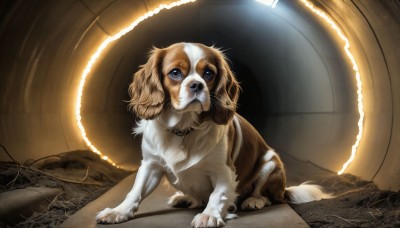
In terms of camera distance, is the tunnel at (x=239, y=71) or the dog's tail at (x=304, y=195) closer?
the tunnel at (x=239, y=71)

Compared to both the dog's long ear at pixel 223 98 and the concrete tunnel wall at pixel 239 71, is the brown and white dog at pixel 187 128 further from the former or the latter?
the concrete tunnel wall at pixel 239 71

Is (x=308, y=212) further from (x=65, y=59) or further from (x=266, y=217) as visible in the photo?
(x=65, y=59)

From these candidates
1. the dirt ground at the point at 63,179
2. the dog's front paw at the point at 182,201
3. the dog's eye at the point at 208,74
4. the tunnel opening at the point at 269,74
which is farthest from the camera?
the tunnel opening at the point at 269,74

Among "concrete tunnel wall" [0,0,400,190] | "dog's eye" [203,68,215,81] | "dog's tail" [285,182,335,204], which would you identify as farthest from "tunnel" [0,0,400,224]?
"dog's eye" [203,68,215,81]

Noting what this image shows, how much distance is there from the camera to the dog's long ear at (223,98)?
3088mm

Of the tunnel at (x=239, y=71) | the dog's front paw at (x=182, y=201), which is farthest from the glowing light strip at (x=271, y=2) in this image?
the dog's front paw at (x=182, y=201)

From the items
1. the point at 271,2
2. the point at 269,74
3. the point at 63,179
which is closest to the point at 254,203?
the point at 63,179

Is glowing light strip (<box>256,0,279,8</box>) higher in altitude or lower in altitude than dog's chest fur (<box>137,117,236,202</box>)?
higher

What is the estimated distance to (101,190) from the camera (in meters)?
4.29

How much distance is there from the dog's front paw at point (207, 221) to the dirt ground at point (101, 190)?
2.06ft

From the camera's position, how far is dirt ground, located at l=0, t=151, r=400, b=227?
301cm

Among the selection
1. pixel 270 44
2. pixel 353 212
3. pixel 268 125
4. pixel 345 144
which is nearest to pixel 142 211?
pixel 353 212

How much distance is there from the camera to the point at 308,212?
3391mm

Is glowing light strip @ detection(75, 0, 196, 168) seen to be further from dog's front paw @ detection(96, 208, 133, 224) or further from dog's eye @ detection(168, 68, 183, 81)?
dog's front paw @ detection(96, 208, 133, 224)
